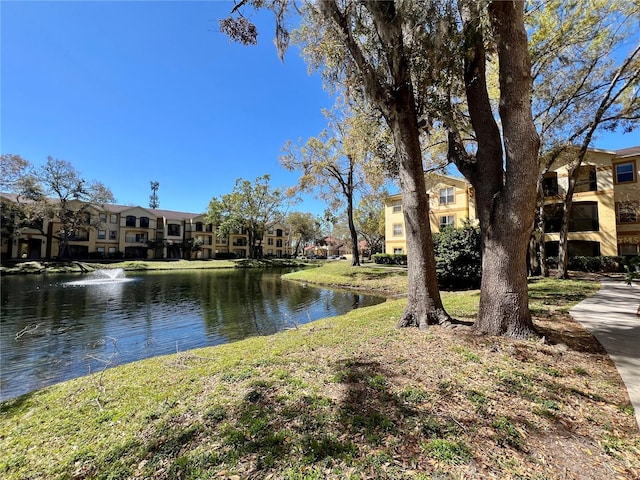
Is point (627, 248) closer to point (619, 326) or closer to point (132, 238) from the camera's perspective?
point (619, 326)

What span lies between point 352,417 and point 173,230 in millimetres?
53955

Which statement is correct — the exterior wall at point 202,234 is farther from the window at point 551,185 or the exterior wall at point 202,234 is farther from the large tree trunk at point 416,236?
the large tree trunk at point 416,236

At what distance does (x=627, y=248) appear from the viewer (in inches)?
793

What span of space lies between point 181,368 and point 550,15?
14924mm

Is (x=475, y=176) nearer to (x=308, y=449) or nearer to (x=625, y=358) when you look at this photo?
(x=625, y=358)

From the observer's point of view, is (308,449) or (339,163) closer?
(308,449)

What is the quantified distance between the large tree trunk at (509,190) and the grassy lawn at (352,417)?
0.58 metres

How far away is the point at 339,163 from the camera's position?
76.1 feet

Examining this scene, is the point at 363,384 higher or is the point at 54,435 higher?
the point at 363,384

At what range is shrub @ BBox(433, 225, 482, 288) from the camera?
1439 cm

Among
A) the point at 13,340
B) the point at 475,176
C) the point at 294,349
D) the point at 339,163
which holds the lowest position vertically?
the point at 13,340

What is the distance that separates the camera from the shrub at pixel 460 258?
14391 mm

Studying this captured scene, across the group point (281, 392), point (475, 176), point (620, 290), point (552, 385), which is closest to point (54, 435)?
point (281, 392)

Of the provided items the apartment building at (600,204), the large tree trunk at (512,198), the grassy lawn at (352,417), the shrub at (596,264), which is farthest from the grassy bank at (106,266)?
the large tree trunk at (512,198)
